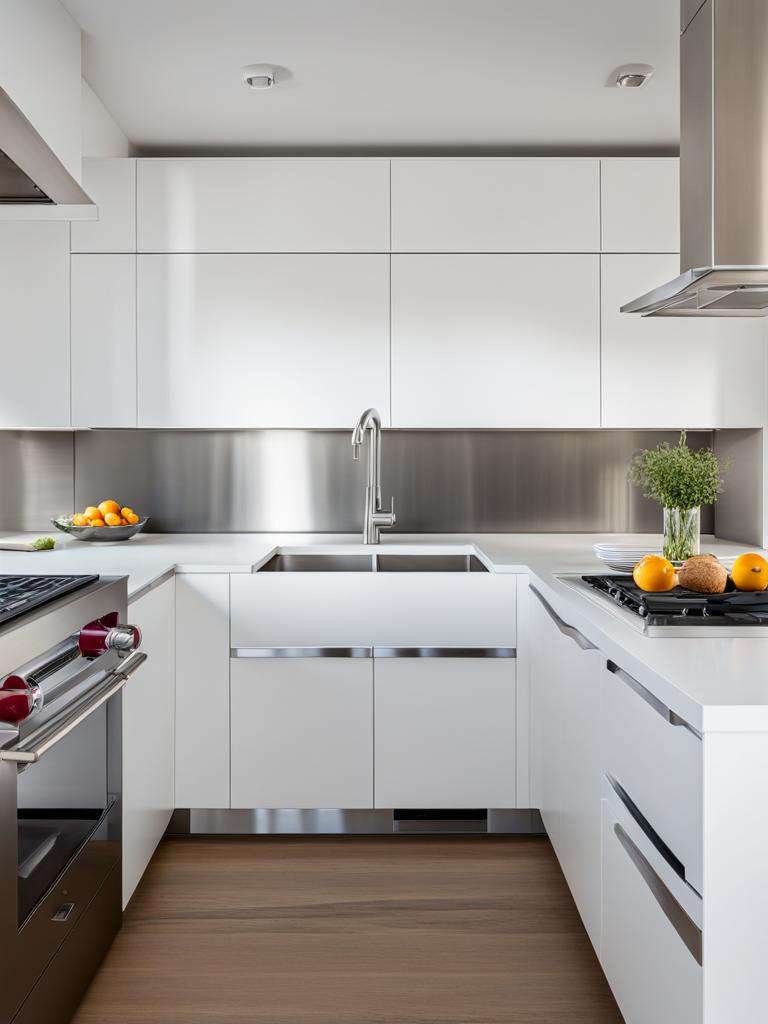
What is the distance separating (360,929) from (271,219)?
7.68 feet

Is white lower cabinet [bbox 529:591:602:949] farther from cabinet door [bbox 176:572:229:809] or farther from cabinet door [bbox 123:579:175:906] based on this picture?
cabinet door [bbox 123:579:175:906]

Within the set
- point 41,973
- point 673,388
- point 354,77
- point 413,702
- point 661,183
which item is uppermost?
point 354,77

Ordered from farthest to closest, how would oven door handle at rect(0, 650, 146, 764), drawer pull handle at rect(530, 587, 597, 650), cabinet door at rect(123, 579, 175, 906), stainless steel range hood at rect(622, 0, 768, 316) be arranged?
cabinet door at rect(123, 579, 175, 906) → stainless steel range hood at rect(622, 0, 768, 316) → drawer pull handle at rect(530, 587, 597, 650) → oven door handle at rect(0, 650, 146, 764)

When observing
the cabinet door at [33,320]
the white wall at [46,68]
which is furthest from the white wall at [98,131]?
the white wall at [46,68]

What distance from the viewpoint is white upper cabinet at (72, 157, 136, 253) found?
311cm

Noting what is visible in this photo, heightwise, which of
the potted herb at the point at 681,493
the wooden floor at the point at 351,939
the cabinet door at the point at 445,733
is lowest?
the wooden floor at the point at 351,939

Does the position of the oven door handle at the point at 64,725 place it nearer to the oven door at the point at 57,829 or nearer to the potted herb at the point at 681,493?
the oven door at the point at 57,829

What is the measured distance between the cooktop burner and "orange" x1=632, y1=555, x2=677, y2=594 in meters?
1.20

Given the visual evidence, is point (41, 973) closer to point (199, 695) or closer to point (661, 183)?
point (199, 695)

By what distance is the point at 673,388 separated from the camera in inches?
126

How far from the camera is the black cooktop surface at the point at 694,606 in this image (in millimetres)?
1547

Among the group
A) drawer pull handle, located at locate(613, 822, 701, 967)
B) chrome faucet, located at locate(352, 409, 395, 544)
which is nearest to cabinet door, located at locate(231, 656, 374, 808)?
chrome faucet, located at locate(352, 409, 395, 544)

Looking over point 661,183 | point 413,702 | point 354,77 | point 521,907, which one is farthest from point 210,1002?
point 661,183

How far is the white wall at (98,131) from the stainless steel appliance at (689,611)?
7.44ft
